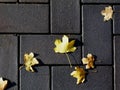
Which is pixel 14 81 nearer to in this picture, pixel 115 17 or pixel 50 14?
pixel 50 14

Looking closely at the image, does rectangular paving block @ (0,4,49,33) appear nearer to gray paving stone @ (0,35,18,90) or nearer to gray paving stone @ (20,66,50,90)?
gray paving stone @ (0,35,18,90)

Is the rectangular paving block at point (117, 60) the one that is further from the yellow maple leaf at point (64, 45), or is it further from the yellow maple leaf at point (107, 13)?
the yellow maple leaf at point (64, 45)

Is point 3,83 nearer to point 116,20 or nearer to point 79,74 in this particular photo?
point 79,74

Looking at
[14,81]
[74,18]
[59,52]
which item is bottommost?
[14,81]

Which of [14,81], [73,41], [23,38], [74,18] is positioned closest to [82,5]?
[74,18]

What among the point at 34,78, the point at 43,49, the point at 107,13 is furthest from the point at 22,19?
the point at 107,13

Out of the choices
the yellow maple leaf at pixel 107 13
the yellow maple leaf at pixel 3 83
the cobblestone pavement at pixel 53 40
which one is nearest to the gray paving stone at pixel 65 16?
the cobblestone pavement at pixel 53 40
